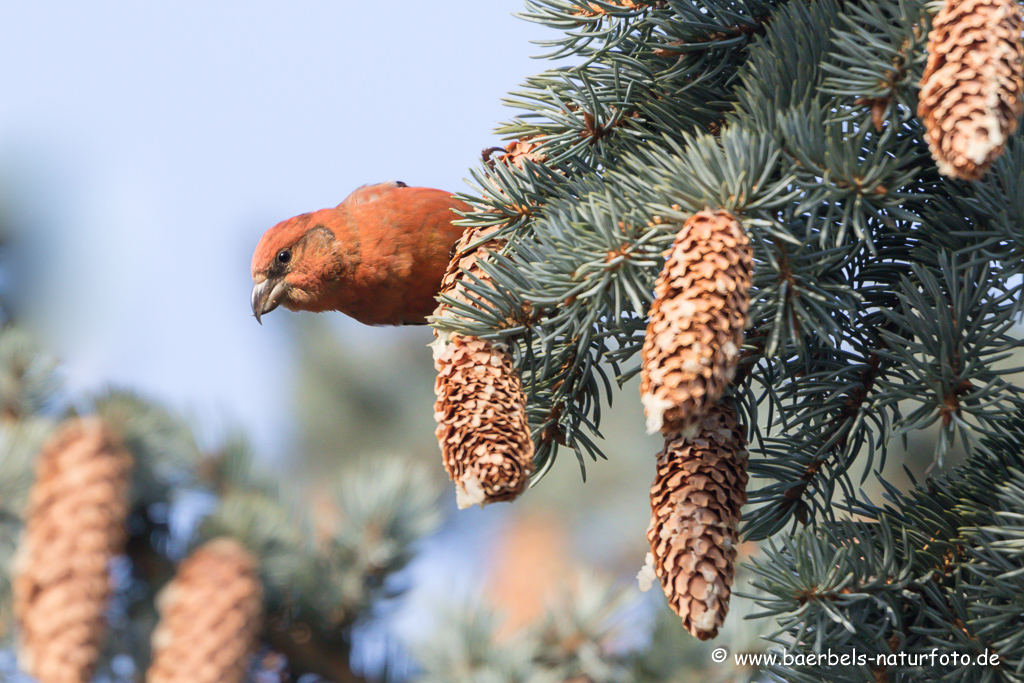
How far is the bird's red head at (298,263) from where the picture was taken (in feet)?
8.25

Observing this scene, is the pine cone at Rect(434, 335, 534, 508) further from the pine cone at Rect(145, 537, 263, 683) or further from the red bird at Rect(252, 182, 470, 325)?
the red bird at Rect(252, 182, 470, 325)

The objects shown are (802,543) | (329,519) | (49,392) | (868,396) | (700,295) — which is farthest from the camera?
(49,392)

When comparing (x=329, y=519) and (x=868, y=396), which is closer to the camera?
(x=868, y=396)

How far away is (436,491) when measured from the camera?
2.02 metres

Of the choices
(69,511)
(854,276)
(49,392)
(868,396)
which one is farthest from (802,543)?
(49,392)

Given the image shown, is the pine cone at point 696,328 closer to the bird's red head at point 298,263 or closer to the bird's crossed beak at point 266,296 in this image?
the bird's red head at point 298,263

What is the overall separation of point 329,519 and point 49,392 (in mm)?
796

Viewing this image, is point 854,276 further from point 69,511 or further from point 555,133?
point 69,511

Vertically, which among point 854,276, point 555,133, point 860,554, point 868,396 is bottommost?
point 860,554

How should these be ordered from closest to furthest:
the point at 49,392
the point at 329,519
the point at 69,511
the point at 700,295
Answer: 1. the point at 700,295
2. the point at 69,511
3. the point at 329,519
4. the point at 49,392

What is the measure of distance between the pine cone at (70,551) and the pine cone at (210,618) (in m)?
0.14

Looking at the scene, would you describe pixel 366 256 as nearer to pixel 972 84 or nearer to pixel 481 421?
pixel 481 421

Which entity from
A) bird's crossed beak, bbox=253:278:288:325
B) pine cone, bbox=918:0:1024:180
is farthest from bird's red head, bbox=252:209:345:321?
pine cone, bbox=918:0:1024:180

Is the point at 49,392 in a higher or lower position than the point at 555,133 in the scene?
lower
